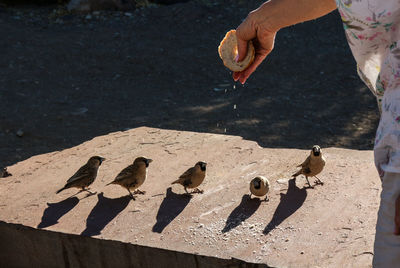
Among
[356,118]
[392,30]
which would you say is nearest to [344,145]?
[356,118]

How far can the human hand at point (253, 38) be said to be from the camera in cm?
338

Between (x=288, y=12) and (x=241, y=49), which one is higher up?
(x=288, y=12)

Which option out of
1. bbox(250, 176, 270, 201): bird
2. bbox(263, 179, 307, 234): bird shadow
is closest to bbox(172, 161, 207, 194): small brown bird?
bbox(250, 176, 270, 201): bird

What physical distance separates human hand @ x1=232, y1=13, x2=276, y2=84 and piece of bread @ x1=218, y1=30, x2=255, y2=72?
27 mm

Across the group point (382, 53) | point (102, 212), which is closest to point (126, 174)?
point (102, 212)

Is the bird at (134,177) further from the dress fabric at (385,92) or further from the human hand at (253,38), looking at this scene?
the dress fabric at (385,92)

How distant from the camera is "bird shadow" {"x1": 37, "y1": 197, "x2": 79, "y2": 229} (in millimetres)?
4465

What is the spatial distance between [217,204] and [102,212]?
2.69 ft

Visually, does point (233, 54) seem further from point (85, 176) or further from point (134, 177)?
point (85, 176)

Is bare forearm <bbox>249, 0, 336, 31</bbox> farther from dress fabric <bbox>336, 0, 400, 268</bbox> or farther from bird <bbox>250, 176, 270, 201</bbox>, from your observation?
bird <bbox>250, 176, 270, 201</bbox>

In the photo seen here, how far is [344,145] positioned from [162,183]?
13.2ft

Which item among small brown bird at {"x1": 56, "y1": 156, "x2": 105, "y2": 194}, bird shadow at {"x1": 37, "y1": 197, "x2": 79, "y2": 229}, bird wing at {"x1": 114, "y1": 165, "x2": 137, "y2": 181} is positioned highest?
bird wing at {"x1": 114, "y1": 165, "x2": 137, "y2": 181}

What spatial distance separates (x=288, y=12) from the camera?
10.2ft

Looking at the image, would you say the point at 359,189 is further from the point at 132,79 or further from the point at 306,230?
the point at 132,79
